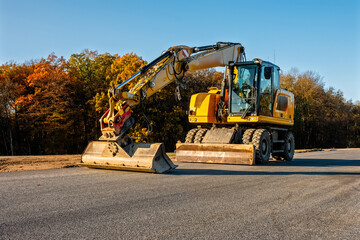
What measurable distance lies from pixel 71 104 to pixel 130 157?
2378 cm

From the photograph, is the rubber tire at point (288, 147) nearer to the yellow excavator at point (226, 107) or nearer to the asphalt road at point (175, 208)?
the yellow excavator at point (226, 107)

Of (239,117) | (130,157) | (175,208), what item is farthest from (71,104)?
(175,208)

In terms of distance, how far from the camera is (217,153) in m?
12.7

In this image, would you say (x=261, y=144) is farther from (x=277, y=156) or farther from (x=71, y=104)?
(x=71, y=104)

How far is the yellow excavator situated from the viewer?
1080 centimetres

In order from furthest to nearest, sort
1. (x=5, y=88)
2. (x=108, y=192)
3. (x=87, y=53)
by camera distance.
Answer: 1. (x=87, y=53)
2. (x=5, y=88)
3. (x=108, y=192)

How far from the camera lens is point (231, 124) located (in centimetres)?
1427

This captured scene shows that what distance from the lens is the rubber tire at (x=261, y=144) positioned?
1259 cm

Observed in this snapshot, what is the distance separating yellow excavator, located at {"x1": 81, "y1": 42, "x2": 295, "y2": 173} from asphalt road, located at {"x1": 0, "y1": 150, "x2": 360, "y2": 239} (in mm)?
3011

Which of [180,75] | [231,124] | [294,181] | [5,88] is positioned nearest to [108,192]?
[294,181]

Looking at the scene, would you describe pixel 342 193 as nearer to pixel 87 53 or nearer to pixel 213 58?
pixel 213 58

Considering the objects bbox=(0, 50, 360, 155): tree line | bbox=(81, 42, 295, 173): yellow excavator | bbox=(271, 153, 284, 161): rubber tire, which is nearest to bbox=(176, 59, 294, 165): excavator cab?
bbox=(81, 42, 295, 173): yellow excavator

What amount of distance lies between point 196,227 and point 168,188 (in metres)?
2.78

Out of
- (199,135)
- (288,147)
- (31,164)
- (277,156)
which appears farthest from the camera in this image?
(277,156)
